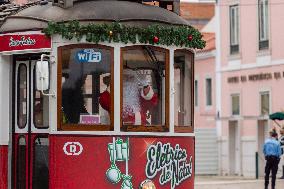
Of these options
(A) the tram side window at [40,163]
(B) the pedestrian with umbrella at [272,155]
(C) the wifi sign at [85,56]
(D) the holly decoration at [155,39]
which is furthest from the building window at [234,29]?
(C) the wifi sign at [85,56]

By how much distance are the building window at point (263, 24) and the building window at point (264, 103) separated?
5.52 ft

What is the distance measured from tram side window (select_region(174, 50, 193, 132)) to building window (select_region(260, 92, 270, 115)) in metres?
22.5

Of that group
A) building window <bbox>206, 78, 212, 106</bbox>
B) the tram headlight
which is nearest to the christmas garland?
the tram headlight

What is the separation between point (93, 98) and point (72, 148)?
0.68 metres

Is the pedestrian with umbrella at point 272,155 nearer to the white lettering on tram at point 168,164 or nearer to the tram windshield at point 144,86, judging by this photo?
the white lettering on tram at point 168,164

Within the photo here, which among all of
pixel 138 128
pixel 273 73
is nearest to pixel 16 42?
pixel 138 128

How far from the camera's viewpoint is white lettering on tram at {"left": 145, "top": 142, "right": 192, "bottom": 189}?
13.1 meters

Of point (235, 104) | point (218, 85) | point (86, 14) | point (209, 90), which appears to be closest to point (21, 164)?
point (86, 14)

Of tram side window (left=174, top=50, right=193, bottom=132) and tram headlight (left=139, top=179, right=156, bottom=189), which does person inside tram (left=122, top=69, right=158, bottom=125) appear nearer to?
tram side window (left=174, top=50, right=193, bottom=132)

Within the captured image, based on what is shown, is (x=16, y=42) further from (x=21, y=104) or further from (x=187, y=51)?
(x=187, y=51)

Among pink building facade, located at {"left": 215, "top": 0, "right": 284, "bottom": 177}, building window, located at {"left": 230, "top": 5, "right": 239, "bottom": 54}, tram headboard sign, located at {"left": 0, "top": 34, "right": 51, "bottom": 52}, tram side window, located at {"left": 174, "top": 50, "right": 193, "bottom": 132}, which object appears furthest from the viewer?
building window, located at {"left": 230, "top": 5, "right": 239, "bottom": 54}

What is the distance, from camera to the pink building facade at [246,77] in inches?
1419

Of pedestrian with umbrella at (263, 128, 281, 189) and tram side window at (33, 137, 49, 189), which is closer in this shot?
tram side window at (33, 137, 49, 189)

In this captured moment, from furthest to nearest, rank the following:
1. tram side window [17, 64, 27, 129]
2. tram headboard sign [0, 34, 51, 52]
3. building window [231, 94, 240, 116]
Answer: building window [231, 94, 240, 116], tram side window [17, 64, 27, 129], tram headboard sign [0, 34, 51, 52]
